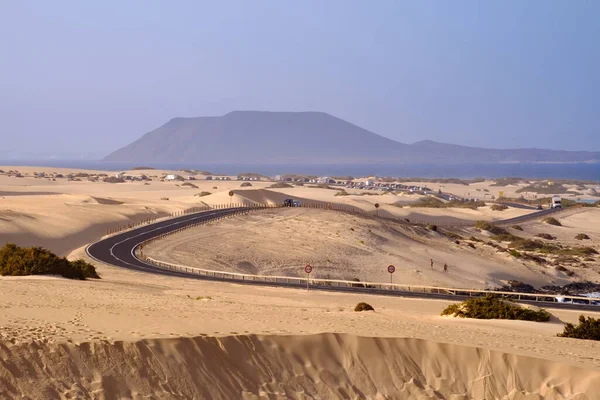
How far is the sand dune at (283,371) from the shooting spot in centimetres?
1299

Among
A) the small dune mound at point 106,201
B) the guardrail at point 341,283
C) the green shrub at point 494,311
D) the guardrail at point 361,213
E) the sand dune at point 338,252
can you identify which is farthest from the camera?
the small dune mound at point 106,201

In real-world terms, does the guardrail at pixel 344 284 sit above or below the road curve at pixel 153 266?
below

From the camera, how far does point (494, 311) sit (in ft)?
87.2

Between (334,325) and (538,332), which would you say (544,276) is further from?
(334,325)

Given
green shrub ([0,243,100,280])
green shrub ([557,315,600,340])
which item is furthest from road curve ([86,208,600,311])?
green shrub ([557,315,600,340])

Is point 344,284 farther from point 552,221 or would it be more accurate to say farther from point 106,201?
point 552,221

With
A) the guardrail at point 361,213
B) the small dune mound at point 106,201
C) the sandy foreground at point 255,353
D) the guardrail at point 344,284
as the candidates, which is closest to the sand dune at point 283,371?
the sandy foreground at point 255,353

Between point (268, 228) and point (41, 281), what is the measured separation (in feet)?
130

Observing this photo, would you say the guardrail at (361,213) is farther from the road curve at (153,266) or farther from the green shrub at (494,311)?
the green shrub at (494,311)

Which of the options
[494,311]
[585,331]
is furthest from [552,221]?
[585,331]

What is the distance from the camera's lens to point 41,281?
27281 millimetres

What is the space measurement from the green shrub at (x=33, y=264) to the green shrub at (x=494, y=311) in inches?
555

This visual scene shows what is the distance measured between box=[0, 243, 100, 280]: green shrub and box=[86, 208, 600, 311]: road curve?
8.84m

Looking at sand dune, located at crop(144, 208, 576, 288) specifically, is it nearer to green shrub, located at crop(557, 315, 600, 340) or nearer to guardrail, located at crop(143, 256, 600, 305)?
guardrail, located at crop(143, 256, 600, 305)
